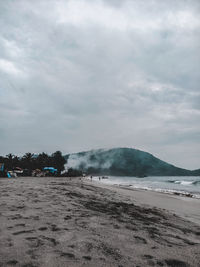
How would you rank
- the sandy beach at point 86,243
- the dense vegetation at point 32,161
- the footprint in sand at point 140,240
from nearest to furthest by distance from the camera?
the sandy beach at point 86,243
the footprint in sand at point 140,240
the dense vegetation at point 32,161

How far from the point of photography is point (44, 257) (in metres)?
2.40

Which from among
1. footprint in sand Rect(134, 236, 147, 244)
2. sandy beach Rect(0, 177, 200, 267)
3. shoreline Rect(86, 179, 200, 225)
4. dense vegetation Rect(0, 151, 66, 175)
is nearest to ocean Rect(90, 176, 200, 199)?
shoreline Rect(86, 179, 200, 225)

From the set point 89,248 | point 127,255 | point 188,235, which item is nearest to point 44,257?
point 89,248

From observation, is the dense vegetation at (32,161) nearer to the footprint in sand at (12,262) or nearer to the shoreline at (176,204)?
the shoreline at (176,204)

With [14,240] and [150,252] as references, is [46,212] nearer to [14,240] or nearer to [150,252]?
[14,240]

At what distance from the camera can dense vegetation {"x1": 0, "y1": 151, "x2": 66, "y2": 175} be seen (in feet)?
246

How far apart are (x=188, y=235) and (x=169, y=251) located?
5.09 ft

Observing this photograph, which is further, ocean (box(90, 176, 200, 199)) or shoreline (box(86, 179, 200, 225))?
ocean (box(90, 176, 200, 199))

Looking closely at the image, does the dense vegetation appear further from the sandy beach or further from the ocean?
the sandy beach

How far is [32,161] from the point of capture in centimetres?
8306

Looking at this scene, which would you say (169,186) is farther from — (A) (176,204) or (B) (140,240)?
(B) (140,240)

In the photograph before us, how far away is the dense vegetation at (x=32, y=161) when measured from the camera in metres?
75.0

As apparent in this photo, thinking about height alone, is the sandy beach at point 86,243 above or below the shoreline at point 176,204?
above

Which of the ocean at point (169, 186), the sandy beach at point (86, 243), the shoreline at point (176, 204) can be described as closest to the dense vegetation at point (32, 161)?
the ocean at point (169, 186)
